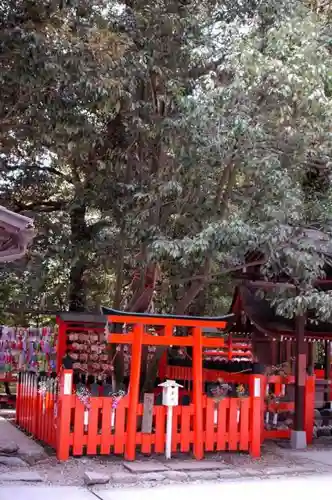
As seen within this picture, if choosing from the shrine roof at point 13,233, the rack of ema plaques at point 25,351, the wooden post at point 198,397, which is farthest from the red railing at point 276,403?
the shrine roof at point 13,233

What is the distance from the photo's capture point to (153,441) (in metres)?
9.63

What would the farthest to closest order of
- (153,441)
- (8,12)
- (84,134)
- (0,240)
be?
(84,134), (153,441), (8,12), (0,240)

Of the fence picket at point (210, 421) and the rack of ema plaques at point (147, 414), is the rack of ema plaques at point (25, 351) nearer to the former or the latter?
the rack of ema plaques at point (147, 414)

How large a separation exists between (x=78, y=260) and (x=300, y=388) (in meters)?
5.14

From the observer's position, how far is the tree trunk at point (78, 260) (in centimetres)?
1223

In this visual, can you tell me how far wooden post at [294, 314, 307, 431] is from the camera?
11570mm

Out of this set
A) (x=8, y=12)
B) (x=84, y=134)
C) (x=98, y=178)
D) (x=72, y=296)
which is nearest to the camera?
(x=8, y=12)

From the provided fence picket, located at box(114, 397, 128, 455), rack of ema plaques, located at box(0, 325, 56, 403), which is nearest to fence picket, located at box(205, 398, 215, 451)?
fence picket, located at box(114, 397, 128, 455)

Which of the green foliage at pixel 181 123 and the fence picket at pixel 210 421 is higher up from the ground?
the green foliage at pixel 181 123

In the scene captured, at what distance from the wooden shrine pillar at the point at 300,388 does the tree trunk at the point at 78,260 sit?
15.0 feet

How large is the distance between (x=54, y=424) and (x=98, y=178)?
180 inches

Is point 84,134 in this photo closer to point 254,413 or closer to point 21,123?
point 21,123

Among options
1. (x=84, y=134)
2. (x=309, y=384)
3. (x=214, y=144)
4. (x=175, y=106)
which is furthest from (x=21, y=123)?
(x=309, y=384)

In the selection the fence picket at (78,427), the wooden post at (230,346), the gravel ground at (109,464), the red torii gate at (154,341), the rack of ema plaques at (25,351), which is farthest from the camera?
the wooden post at (230,346)
